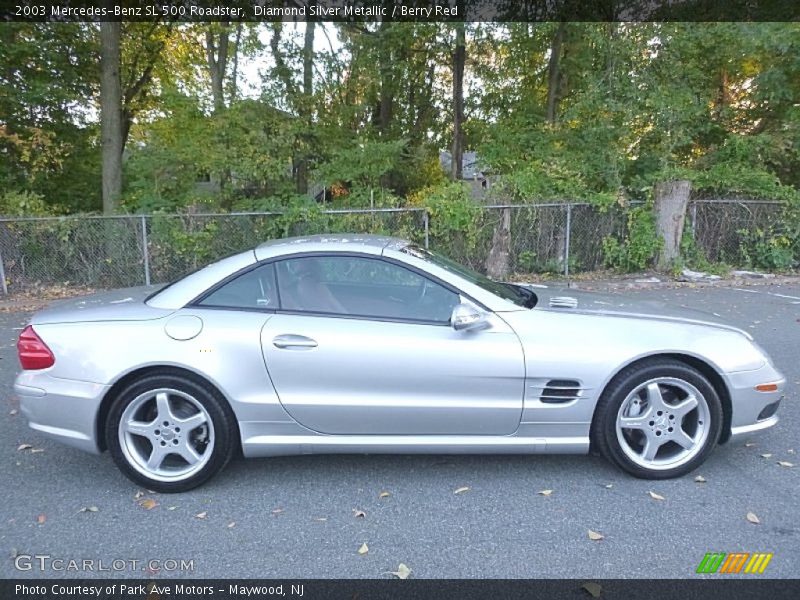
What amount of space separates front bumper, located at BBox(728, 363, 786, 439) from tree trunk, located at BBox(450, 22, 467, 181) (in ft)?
40.2

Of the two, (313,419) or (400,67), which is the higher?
(400,67)

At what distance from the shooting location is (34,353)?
3.11m

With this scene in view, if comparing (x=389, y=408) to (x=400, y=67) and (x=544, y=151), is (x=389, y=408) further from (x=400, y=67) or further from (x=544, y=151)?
(x=400, y=67)

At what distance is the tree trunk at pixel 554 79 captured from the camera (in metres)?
14.4

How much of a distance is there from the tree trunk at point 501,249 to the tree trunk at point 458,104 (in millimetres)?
4860

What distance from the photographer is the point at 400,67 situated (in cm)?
1385

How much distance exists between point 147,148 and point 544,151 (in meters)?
8.94

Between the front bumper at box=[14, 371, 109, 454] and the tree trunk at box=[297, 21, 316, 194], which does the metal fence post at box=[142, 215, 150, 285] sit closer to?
the tree trunk at box=[297, 21, 316, 194]

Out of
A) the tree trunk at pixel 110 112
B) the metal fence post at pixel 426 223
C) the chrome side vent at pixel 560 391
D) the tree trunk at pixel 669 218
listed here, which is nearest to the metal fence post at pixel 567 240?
the tree trunk at pixel 669 218

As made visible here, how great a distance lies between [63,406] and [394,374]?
184 centimetres
